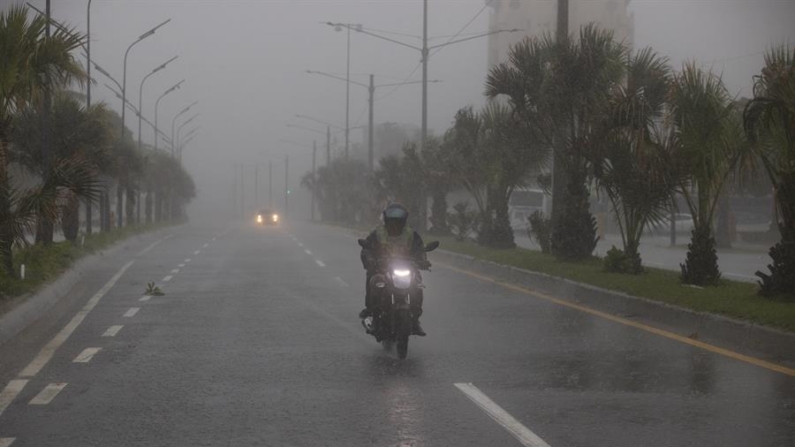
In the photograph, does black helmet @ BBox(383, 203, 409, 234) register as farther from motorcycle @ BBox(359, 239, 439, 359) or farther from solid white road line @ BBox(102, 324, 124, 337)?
solid white road line @ BBox(102, 324, 124, 337)

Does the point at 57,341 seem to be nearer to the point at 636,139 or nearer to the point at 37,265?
the point at 37,265

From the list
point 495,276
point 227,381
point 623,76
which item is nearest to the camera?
point 227,381

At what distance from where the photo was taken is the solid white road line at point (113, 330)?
13.3 metres

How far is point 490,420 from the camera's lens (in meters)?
8.04

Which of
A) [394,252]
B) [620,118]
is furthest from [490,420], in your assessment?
[620,118]

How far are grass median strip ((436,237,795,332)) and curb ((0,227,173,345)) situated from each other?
826 centimetres

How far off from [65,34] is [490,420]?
38.4 feet

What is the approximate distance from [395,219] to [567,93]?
1043 centimetres

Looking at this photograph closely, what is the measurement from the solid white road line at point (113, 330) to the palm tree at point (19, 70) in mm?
2922

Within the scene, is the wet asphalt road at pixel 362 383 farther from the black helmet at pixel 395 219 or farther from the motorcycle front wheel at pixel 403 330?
the black helmet at pixel 395 219

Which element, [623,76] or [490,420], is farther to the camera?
[623,76]

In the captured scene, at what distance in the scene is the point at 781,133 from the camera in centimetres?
1446

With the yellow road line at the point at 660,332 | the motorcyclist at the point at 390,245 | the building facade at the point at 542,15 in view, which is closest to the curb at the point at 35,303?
the motorcyclist at the point at 390,245

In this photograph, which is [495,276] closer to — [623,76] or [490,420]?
[623,76]
